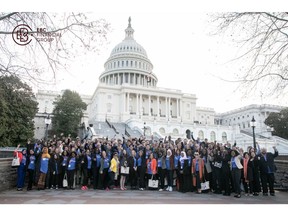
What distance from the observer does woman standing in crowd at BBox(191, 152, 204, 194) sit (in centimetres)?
1038

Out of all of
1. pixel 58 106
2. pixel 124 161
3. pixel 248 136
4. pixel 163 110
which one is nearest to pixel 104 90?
pixel 163 110

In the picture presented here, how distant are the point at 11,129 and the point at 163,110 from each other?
171 ft

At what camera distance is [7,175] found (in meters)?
10.1

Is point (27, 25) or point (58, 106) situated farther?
point (58, 106)

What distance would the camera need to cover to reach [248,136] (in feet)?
142

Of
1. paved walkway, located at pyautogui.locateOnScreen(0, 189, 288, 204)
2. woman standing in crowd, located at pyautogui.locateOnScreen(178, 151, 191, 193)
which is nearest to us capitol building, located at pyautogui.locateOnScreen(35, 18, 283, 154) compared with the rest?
woman standing in crowd, located at pyautogui.locateOnScreen(178, 151, 191, 193)

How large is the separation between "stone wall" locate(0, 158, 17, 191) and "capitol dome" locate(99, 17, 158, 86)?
69.4 metres

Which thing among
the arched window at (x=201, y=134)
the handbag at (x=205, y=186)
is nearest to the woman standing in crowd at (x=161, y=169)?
the handbag at (x=205, y=186)

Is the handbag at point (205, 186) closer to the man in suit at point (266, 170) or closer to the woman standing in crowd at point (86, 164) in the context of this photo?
the man in suit at point (266, 170)

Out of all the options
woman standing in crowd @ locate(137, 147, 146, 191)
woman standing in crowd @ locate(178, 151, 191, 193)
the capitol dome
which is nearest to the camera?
woman standing in crowd @ locate(178, 151, 191, 193)

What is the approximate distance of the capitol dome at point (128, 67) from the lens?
268 feet

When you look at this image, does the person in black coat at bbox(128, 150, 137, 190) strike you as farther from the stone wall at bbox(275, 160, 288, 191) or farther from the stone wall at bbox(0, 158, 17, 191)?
the stone wall at bbox(275, 160, 288, 191)

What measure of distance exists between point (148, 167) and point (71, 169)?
11.2 feet

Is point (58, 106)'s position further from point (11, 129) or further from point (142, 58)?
point (142, 58)
